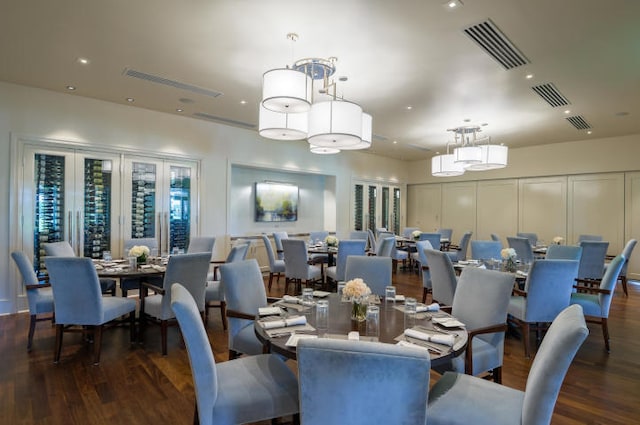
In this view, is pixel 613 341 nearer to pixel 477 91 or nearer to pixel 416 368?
pixel 477 91

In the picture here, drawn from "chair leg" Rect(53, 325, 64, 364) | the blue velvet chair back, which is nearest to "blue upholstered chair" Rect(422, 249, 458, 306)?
the blue velvet chair back

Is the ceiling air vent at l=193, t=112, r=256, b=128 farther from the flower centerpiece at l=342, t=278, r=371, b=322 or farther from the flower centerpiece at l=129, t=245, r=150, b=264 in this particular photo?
the flower centerpiece at l=342, t=278, r=371, b=322

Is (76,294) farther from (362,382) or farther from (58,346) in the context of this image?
(362,382)

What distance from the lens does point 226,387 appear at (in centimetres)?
177

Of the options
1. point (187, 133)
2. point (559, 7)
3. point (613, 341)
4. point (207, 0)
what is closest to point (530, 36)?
point (559, 7)

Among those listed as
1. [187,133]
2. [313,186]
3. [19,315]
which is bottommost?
[19,315]

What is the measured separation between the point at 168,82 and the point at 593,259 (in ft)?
22.1

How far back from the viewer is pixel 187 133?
619 cm

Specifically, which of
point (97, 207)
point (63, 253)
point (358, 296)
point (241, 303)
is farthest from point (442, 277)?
point (97, 207)

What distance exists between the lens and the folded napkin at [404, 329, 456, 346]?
1.81 meters

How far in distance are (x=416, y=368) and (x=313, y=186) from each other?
26.0ft

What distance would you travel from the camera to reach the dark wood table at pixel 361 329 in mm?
1735

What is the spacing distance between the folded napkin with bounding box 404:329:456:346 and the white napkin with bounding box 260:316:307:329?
607 millimetres

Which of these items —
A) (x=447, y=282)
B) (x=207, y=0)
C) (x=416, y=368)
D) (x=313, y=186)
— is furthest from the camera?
(x=313, y=186)
